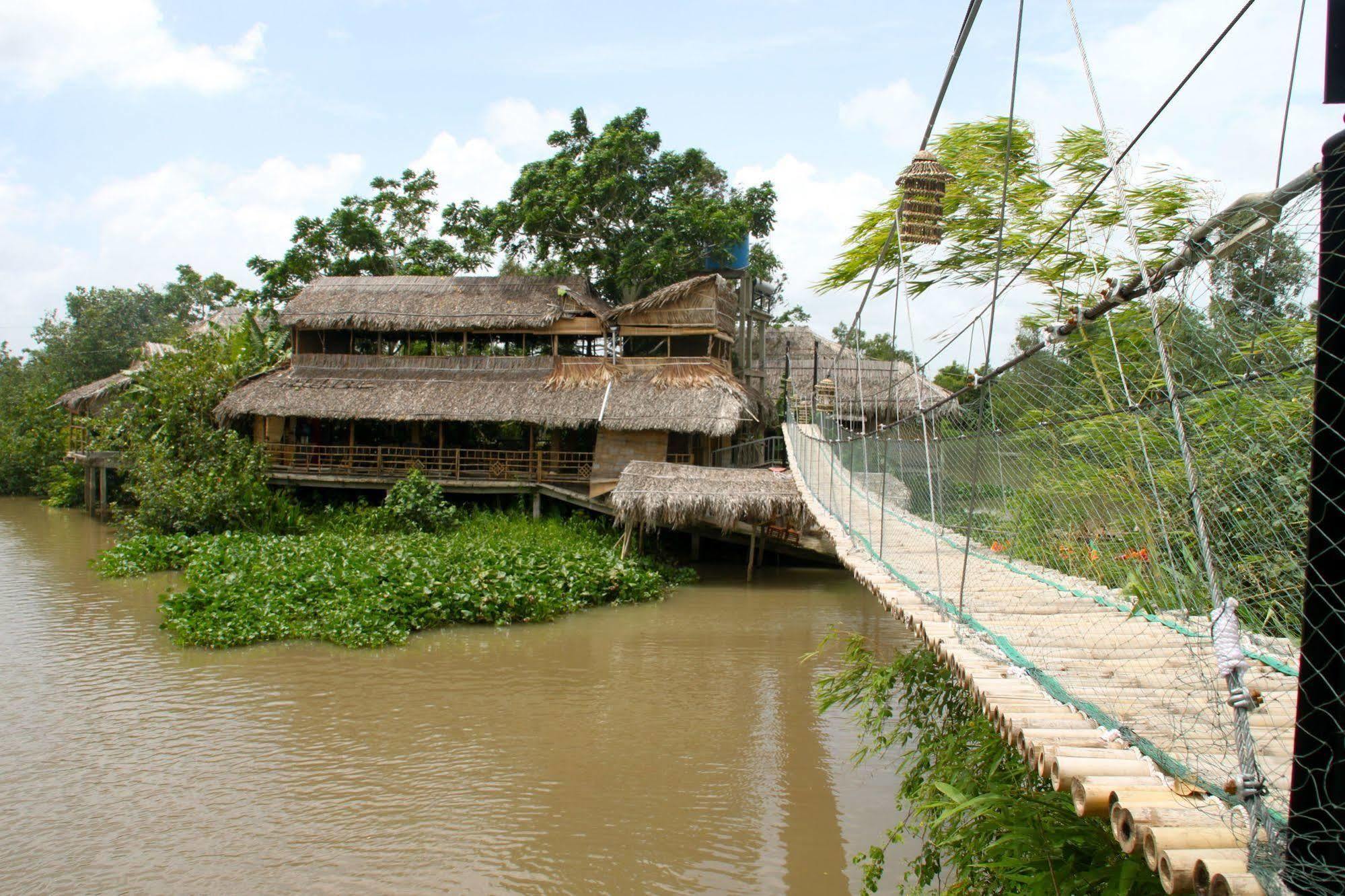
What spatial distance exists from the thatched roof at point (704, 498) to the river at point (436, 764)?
1719 millimetres

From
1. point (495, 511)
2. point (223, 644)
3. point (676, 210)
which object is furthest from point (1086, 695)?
point (676, 210)

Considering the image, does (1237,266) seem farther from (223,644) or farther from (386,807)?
(223,644)

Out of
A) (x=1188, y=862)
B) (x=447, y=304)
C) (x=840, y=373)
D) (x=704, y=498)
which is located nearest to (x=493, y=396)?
(x=447, y=304)

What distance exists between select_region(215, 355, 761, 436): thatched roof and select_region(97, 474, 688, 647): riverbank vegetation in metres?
1.37

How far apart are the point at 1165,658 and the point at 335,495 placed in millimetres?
13339

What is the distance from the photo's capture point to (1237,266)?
2.01 meters

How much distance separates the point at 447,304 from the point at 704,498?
6026 millimetres

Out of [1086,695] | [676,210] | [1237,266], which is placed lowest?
[1086,695]

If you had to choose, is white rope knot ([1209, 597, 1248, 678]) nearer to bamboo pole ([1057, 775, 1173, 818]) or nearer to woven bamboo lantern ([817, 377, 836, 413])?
bamboo pole ([1057, 775, 1173, 818])

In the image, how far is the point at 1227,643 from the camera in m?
1.56

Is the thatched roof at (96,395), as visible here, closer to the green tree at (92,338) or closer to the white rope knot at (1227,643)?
the green tree at (92,338)

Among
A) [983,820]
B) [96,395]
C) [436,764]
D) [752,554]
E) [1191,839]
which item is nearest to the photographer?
[1191,839]

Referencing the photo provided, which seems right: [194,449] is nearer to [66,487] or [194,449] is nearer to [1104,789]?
[66,487]

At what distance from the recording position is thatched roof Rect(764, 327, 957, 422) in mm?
15883
